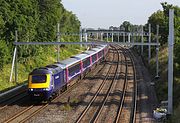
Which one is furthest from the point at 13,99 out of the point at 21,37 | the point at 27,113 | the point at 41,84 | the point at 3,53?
the point at 21,37

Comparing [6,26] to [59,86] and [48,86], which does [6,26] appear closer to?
[59,86]

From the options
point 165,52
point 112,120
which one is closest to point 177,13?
point 165,52

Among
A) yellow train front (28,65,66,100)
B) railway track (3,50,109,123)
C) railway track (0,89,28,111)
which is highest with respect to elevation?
yellow train front (28,65,66,100)

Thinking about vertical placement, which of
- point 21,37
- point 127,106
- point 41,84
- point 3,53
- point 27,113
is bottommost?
point 127,106

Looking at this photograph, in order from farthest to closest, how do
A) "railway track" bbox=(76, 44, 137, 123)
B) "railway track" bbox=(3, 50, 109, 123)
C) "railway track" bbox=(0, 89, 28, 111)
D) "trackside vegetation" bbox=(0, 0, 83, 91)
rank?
1. "trackside vegetation" bbox=(0, 0, 83, 91)
2. "railway track" bbox=(0, 89, 28, 111)
3. "railway track" bbox=(76, 44, 137, 123)
4. "railway track" bbox=(3, 50, 109, 123)

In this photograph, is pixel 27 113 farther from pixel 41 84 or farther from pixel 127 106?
pixel 127 106

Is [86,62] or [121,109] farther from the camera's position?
[86,62]

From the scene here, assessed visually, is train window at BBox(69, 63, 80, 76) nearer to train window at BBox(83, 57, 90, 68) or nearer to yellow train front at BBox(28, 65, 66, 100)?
train window at BBox(83, 57, 90, 68)

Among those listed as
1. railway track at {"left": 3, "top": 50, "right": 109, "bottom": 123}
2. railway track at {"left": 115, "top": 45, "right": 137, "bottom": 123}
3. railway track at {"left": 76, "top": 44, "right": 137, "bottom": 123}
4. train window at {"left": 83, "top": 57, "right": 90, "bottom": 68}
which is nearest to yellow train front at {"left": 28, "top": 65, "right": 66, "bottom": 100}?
railway track at {"left": 3, "top": 50, "right": 109, "bottom": 123}

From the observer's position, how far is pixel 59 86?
35.1 metres

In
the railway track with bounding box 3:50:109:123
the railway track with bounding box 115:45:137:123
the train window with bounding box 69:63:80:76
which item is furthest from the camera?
the train window with bounding box 69:63:80:76

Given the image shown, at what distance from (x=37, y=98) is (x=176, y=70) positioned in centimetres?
1539

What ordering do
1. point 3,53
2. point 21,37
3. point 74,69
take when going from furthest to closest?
point 21,37
point 3,53
point 74,69

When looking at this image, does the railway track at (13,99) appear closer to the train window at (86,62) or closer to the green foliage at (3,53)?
the green foliage at (3,53)
